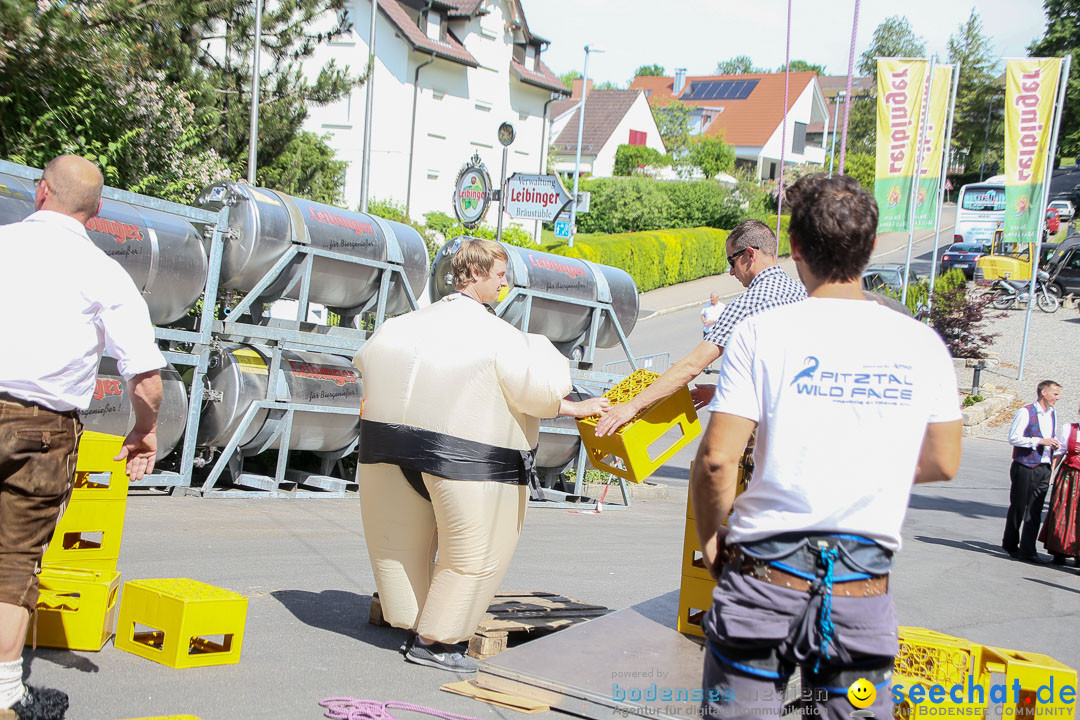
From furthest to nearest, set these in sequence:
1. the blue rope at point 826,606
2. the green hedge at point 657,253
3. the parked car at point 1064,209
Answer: the parked car at point 1064,209, the green hedge at point 657,253, the blue rope at point 826,606

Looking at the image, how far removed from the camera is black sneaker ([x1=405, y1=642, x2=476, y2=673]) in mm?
4715

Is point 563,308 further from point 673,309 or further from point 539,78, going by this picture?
point 539,78

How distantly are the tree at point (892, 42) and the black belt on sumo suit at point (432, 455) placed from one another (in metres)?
91.6

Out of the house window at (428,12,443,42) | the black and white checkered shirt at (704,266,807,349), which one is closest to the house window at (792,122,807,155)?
the house window at (428,12,443,42)

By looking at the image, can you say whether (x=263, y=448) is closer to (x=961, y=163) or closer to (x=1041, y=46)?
(x=1041, y=46)

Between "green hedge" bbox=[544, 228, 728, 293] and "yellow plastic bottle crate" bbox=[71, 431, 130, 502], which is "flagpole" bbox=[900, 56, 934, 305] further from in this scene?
"yellow plastic bottle crate" bbox=[71, 431, 130, 502]

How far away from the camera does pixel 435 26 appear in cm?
3612

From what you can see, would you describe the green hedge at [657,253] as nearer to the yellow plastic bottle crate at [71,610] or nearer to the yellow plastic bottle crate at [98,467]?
the yellow plastic bottle crate at [98,467]

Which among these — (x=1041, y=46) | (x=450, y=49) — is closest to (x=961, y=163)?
(x=1041, y=46)

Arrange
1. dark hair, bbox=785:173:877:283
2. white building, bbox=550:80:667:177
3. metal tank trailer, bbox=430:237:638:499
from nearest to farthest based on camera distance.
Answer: dark hair, bbox=785:173:877:283 → metal tank trailer, bbox=430:237:638:499 → white building, bbox=550:80:667:177

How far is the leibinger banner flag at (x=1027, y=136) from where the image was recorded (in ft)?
71.5

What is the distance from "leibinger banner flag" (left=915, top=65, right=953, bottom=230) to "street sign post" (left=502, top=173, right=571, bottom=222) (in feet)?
29.7

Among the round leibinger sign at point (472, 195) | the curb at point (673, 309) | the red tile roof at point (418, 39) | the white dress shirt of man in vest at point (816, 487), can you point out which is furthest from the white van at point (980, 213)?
the white dress shirt of man in vest at point (816, 487)

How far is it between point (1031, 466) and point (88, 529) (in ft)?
31.0
